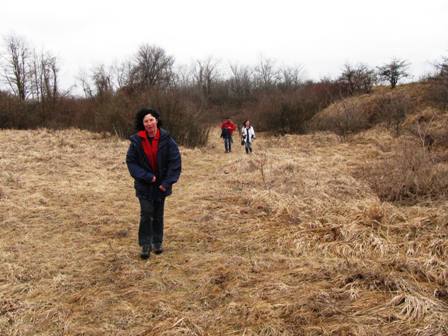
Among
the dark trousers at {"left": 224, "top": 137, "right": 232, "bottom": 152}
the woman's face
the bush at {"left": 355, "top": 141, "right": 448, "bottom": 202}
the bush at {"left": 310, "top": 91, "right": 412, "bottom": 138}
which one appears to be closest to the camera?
the woman's face

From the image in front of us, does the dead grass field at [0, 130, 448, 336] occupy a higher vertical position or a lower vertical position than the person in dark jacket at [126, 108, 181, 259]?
lower

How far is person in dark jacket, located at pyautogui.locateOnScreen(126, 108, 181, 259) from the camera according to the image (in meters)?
4.45

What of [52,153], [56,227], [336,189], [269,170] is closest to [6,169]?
[52,153]

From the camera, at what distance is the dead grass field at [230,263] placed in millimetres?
3236

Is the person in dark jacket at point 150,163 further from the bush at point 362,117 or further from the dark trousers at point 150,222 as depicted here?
the bush at point 362,117

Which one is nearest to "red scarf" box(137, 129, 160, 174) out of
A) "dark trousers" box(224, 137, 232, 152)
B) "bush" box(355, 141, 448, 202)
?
"bush" box(355, 141, 448, 202)

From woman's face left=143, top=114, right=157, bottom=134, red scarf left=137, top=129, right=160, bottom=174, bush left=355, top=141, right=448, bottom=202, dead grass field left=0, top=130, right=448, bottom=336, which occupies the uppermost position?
woman's face left=143, top=114, right=157, bottom=134

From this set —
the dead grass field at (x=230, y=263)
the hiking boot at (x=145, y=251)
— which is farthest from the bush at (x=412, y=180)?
the hiking boot at (x=145, y=251)

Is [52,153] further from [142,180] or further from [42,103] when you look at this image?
[42,103]

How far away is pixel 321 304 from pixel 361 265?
0.96m

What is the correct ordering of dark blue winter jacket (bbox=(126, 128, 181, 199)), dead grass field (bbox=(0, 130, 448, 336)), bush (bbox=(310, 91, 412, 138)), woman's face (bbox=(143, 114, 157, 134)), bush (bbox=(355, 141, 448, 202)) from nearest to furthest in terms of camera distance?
1. dead grass field (bbox=(0, 130, 448, 336))
2. woman's face (bbox=(143, 114, 157, 134))
3. dark blue winter jacket (bbox=(126, 128, 181, 199))
4. bush (bbox=(355, 141, 448, 202))
5. bush (bbox=(310, 91, 412, 138))

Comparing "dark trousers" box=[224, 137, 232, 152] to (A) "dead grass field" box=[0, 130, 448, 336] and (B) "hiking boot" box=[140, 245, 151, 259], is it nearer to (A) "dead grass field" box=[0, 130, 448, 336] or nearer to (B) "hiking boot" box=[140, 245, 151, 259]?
(A) "dead grass field" box=[0, 130, 448, 336]

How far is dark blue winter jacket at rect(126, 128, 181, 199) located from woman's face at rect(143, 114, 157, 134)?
0.16 m

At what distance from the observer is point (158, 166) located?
4535 millimetres
